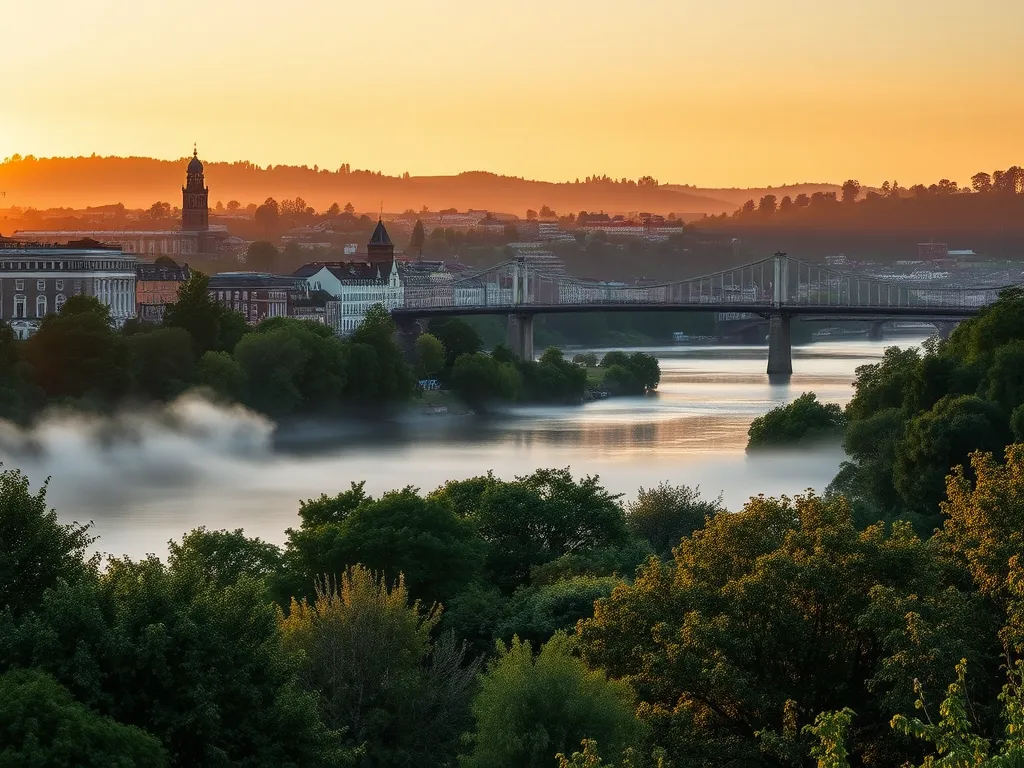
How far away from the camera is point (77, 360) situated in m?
46.2

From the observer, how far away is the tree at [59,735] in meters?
9.35

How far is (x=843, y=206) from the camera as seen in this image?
582 feet

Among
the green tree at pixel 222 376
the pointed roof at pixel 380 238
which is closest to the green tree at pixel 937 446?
the green tree at pixel 222 376

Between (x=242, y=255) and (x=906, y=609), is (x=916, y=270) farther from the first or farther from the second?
(x=906, y=609)

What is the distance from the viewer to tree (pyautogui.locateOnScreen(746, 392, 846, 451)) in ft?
115

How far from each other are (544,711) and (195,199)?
361 feet

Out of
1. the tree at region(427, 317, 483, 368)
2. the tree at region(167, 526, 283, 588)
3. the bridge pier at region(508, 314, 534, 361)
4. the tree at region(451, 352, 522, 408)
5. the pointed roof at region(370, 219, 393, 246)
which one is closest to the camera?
the tree at region(167, 526, 283, 588)

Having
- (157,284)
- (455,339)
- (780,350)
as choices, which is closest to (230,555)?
(455,339)

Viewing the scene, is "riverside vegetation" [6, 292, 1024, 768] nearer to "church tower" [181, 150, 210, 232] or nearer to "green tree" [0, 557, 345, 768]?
"green tree" [0, 557, 345, 768]

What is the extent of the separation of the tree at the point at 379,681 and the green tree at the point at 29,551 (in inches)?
74.0

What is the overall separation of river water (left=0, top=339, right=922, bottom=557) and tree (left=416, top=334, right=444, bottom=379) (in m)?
3.92

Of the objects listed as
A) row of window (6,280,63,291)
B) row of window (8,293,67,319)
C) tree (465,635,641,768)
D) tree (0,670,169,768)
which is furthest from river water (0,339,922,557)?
row of window (6,280,63,291)

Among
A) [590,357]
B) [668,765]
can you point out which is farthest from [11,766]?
[590,357]

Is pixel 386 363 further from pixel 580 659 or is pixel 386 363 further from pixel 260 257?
pixel 260 257
